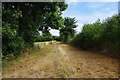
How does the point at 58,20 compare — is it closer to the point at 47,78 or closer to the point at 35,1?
the point at 35,1

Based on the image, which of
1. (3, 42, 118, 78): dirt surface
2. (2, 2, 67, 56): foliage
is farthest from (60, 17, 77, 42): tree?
(3, 42, 118, 78): dirt surface

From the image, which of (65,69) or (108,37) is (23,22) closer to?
(108,37)

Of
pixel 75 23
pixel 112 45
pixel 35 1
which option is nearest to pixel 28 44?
pixel 35 1

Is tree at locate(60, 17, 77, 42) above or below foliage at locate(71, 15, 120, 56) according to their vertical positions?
above

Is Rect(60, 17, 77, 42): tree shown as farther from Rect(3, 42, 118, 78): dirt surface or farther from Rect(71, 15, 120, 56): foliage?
Rect(3, 42, 118, 78): dirt surface

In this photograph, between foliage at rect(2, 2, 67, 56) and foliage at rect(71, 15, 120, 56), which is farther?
foliage at rect(71, 15, 120, 56)

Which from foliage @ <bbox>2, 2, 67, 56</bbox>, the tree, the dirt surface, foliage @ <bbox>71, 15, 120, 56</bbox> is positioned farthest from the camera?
the tree

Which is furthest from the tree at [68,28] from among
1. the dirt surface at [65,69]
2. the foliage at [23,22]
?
the dirt surface at [65,69]

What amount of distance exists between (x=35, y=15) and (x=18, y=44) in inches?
196

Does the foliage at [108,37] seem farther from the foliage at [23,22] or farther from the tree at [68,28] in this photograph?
the tree at [68,28]

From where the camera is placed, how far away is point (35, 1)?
17.7m

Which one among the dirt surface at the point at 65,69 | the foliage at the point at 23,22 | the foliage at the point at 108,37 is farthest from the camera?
the foliage at the point at 108,37

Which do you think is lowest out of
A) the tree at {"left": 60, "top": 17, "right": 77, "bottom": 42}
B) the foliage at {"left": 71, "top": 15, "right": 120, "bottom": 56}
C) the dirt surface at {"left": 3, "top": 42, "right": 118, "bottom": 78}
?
the dirt surface at {"left": 3, "top": 42, "right": 118, "bottom": 78}

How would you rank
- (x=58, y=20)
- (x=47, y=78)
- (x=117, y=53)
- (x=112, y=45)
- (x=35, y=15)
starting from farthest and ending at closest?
(x=58, y=20), (x=35, y=15), (x=112, y=45), (x=117, y=53), (x=47, y=78)
